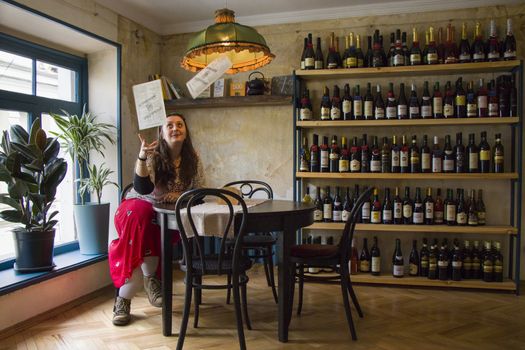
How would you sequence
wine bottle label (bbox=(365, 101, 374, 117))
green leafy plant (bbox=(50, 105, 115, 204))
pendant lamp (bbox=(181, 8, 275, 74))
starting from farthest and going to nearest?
wine bottle label (bbox=(365, 101, 374, 117)), green leafy plant (bbox=(50, 105, 115, 204)), pendant lamp (bbox=(181, 8, 275, 74))

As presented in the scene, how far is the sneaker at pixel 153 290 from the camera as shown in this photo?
2953 mm

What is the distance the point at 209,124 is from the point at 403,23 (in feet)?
6.51

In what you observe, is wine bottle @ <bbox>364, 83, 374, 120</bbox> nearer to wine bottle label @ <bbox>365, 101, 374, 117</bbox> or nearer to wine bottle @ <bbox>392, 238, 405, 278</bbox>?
wine bottle label @ <bbox>365, 101, 374, 117</bbox>

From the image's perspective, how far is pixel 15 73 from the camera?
10.2 ft

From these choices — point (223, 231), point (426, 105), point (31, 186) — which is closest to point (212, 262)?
point (223, 231)

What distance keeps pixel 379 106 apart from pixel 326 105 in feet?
1.46

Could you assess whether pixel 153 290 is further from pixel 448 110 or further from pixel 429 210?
pixel 448 110

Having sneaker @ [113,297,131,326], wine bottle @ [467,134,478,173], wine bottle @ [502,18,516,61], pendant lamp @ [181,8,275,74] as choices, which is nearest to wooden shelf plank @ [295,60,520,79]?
wine bottle @ [502,18,516,61]

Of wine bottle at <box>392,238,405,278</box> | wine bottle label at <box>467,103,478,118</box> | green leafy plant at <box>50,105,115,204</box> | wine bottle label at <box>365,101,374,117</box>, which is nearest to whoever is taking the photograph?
green leafy plant at <box>50,105,115,204</box>

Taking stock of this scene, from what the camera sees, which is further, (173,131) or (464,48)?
(464,48)

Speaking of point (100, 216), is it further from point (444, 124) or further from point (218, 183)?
point (444, 124)

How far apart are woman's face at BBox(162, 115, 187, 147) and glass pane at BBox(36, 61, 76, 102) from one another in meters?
1.19

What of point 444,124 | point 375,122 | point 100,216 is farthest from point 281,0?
point 100,216

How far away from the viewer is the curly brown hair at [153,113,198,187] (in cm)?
279
